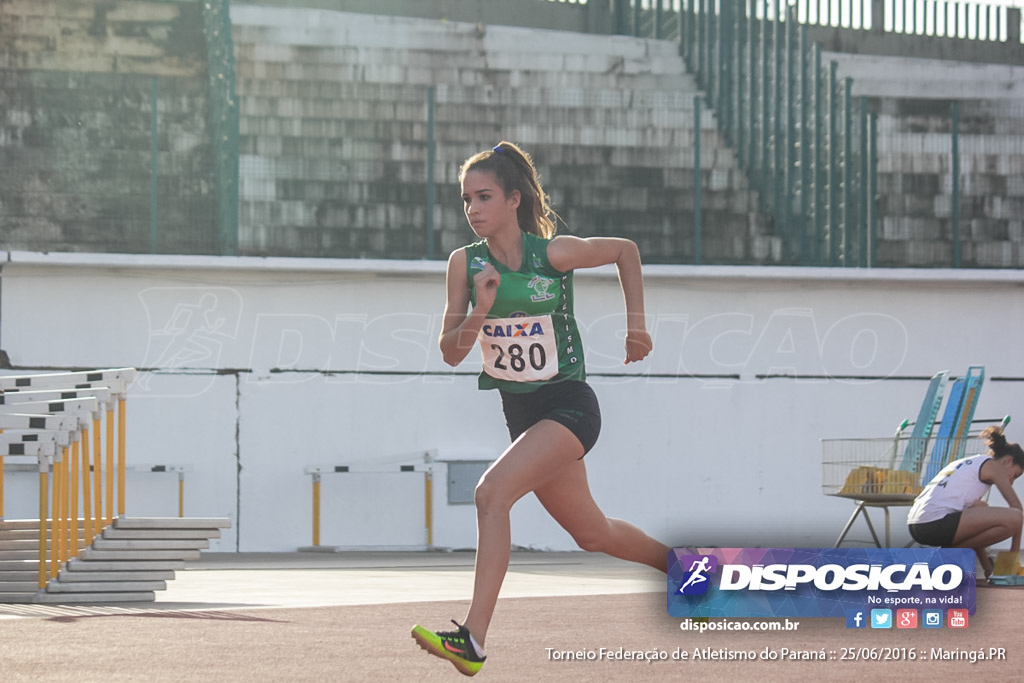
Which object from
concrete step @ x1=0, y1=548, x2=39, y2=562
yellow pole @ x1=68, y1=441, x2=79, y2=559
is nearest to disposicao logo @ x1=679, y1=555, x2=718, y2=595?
yellow pole @ x1=68, y1=441, x2=79, y2=559

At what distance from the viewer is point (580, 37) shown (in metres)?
22.2

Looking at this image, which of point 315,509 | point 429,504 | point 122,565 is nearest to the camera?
point 122,565

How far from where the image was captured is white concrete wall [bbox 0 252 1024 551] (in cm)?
1473

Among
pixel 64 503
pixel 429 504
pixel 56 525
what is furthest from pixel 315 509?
pixel 56 525

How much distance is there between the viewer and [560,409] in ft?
17.8

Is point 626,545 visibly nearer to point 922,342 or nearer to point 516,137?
point 922,342

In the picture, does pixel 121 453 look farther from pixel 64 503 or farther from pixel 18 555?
pixel 18 555

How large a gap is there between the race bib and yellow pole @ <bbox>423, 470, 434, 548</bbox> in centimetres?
959

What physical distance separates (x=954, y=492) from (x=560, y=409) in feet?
18.9

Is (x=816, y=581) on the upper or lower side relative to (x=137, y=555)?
upper

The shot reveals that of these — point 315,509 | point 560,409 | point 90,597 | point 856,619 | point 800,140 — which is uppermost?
point 800,140

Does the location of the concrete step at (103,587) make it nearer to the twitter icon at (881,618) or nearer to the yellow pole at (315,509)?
the twitter icon at (881,618)

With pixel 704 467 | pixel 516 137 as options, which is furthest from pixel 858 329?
pixel 516 137

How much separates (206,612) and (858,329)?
972 cm
